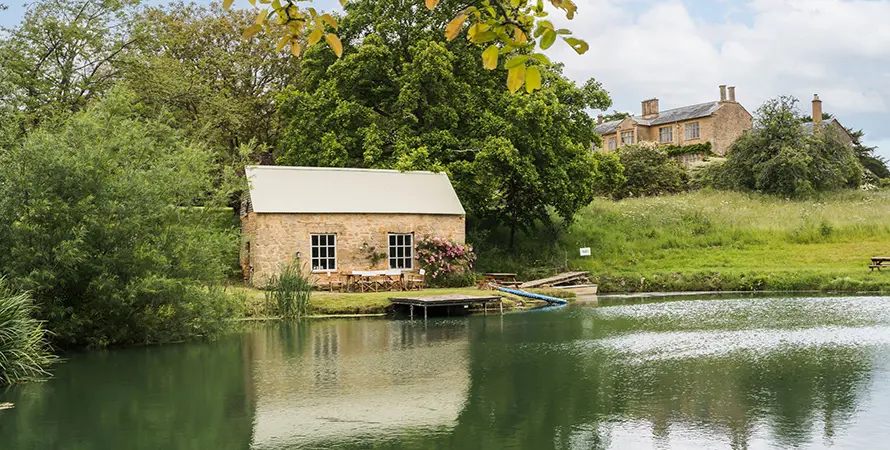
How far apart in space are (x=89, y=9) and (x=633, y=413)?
71.2 ft

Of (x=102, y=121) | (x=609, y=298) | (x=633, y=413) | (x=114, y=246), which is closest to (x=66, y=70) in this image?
(x=102, y=121)

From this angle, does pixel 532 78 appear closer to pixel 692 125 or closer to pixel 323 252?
pixel 323 252

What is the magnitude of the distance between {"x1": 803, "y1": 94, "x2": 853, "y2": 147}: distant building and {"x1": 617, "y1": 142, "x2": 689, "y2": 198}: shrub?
6183 mm

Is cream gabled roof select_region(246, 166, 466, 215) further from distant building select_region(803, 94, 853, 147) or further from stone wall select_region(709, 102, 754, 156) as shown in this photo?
stone wall select_region(709, 102, 754, 156)

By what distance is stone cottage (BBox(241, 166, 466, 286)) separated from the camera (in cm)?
2153

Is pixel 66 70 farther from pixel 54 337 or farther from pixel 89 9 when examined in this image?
pixel 54 337

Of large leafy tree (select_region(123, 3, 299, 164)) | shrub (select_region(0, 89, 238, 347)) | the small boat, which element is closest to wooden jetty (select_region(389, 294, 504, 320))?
the small boat

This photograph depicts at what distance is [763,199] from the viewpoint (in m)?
32.8

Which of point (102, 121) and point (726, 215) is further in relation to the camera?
point (726, 215)

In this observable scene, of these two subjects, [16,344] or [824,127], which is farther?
[824,127]

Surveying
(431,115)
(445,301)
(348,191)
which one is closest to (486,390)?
(445,301)

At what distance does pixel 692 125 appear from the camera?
4812 cm

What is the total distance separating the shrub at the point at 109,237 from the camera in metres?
13.6

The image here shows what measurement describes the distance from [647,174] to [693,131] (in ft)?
38.3
